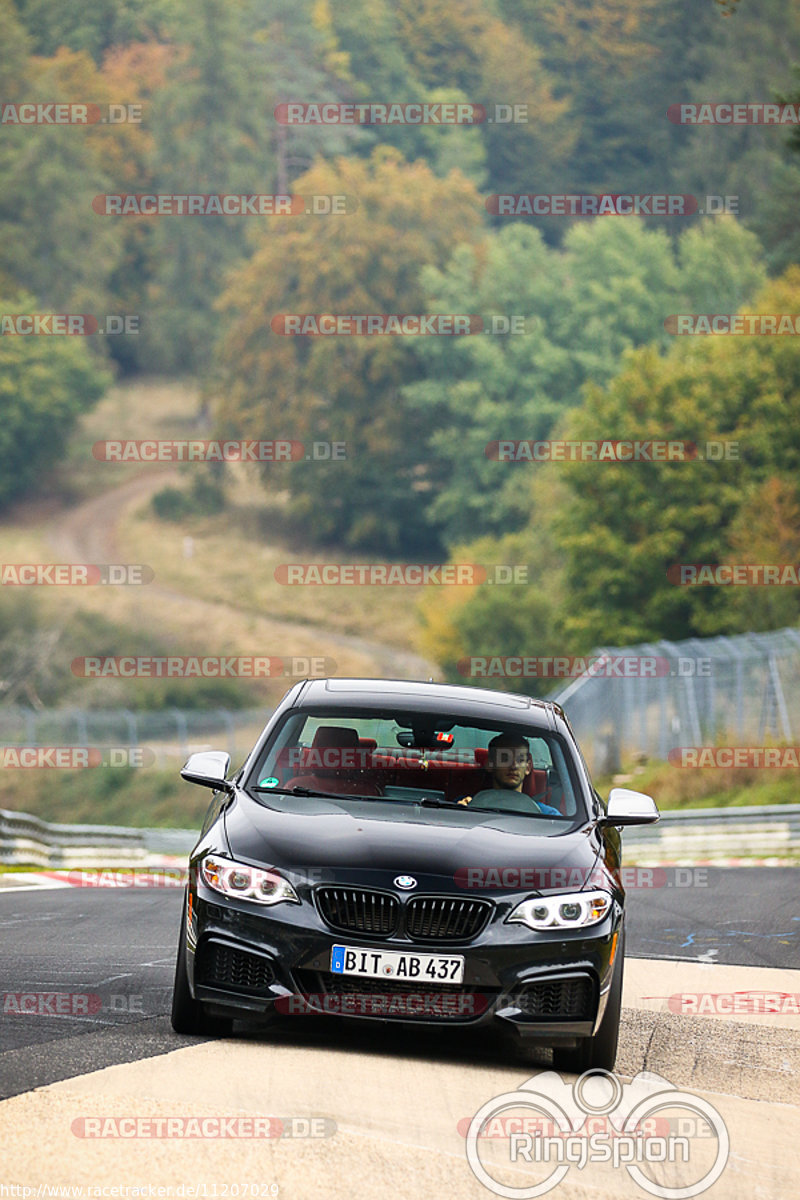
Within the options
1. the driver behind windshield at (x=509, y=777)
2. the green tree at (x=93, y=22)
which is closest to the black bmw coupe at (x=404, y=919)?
the driver behind windshield at (x=509, y=777)

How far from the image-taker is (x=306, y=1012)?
752cm

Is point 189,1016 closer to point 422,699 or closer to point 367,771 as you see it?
point 367,771

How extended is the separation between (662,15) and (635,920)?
13654 centimetres

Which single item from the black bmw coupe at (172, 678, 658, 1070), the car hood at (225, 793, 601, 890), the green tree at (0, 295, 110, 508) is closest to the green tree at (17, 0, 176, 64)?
the green tree at (0, 295, 110, 508)

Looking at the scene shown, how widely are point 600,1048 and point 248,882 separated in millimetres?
1645

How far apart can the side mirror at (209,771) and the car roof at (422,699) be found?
583mm

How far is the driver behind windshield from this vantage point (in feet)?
28.3

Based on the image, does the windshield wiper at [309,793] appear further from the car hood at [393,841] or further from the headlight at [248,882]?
the headlight at [248,882]

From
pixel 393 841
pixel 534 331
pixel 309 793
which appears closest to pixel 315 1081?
pixel 393 841

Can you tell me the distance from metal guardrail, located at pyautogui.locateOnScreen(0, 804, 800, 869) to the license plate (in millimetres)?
16870

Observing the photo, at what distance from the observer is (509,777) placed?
8.93m

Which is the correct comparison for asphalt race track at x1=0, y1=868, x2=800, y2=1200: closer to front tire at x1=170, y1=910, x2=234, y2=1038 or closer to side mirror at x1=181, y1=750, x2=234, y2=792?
front tire at x1=170, y1=910, x2=234, y2=1038

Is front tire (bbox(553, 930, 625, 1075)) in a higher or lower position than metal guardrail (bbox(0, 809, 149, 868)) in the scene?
higher

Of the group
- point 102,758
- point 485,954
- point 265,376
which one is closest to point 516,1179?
point 485,954
